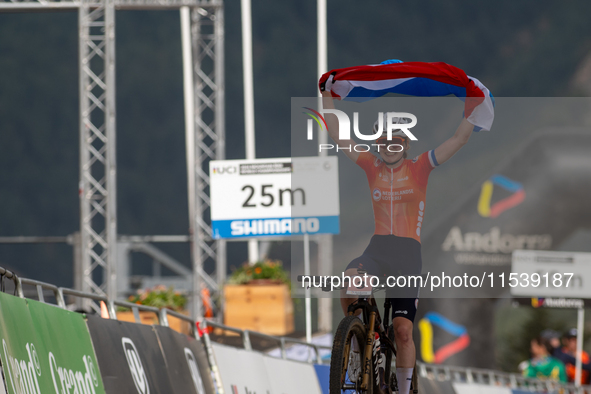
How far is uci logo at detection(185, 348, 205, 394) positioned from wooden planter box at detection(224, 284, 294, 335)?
23.8 ft

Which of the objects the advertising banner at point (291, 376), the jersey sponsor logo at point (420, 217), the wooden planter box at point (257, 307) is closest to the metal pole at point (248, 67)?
the wooden planter box at point (257, 307)

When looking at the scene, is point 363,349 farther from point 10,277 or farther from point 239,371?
point 239,371

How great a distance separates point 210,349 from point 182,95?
27648mm

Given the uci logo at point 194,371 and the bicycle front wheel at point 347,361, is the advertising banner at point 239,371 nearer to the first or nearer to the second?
the uci logo at point 194,371

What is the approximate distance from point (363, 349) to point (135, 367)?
1403mm

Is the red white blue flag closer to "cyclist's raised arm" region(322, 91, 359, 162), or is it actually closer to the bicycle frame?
"cyclist's raised arm" region(322, 91, 359, 162)

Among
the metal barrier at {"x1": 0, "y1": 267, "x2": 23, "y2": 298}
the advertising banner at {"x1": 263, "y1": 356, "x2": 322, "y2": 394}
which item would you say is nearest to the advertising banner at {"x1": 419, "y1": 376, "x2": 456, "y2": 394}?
the advertising banner at {"x1": 263, "y1": 356, "x2": 322, "y2": 394}

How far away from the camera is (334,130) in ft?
19.0

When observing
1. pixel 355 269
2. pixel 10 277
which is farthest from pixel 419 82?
pixel 10 277

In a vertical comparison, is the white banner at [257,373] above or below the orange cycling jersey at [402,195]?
below


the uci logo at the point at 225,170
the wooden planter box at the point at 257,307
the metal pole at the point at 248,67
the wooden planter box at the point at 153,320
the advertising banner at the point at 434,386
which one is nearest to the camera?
the advertising banner at the point at 434,386

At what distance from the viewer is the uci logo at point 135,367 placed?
5156 millimetres

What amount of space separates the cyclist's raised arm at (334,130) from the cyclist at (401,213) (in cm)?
12

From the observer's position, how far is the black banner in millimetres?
5941
